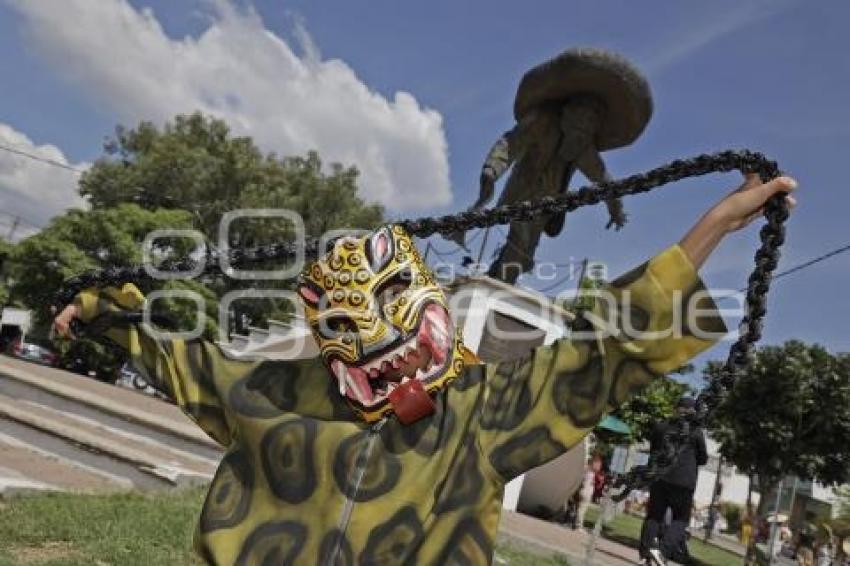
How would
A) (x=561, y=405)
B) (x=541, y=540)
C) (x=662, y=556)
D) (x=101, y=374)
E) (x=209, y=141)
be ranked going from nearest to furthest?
(x=561, y=405) < (x=662, y=556) < (x=541, y=540) < (x=101, y=374) < (x=209, y=141)

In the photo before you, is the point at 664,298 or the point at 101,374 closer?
the point at 664,298

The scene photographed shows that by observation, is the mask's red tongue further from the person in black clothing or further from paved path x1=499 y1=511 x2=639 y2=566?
paved path x1=499 y1=511 x2=639 y2=566

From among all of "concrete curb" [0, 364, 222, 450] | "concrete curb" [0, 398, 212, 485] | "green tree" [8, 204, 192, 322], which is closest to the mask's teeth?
"concrete curb" [0, 398, 212, 485]

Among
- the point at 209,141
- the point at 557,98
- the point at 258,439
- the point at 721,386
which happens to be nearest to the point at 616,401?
the point at 721,386

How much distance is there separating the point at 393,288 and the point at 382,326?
0.47ft

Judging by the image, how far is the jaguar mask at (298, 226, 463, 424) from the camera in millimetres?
2492

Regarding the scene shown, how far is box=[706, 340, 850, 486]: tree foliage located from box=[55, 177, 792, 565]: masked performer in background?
1200 cm

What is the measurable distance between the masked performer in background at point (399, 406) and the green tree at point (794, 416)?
39.8 feet

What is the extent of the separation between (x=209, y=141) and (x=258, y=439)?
30.1 m

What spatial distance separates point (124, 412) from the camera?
8.07m

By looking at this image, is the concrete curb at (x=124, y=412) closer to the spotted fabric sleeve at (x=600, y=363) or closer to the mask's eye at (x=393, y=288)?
the mask's eye at (x=393, y=288)

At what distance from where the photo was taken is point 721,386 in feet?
7.16

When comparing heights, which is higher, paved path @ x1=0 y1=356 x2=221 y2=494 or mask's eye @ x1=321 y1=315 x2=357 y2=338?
mask's eye @ x1=321 y1=315 x2=357 y2=338

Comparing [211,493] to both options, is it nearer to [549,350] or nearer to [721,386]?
[549,350]
